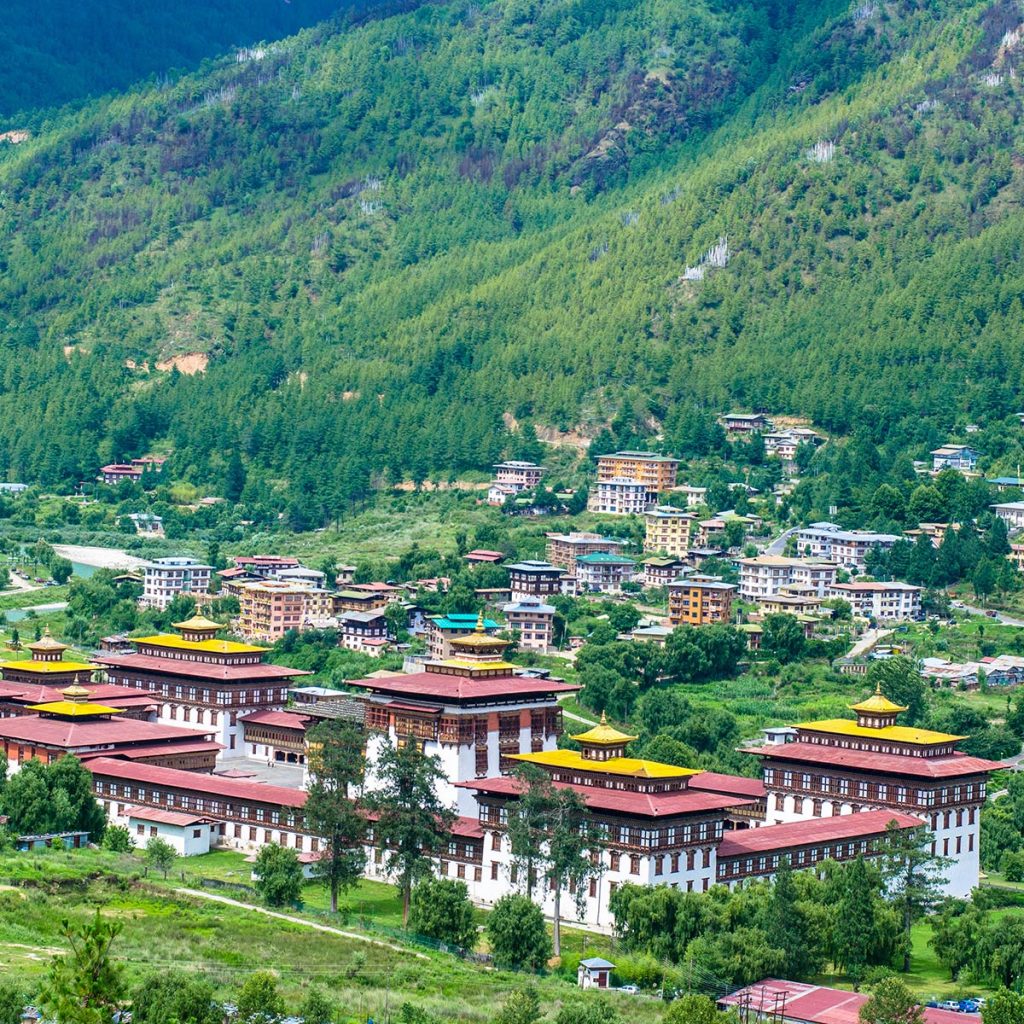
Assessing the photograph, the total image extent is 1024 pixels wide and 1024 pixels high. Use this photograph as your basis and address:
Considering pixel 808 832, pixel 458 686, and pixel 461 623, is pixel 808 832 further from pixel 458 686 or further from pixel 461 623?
pixel 461 623

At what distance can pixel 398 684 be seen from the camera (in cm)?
11162

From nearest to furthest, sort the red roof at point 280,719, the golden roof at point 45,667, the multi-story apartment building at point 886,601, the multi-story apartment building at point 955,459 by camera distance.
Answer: the red roof at point 280,719 → the golden roof at point 45,667 → the multi-story apartment building at point 886,601 → the multi-story apartment building at point 955,459

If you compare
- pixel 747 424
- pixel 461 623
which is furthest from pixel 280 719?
pixel 747 424

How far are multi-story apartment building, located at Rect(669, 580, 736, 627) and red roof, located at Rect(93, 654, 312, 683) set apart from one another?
96.4 feet

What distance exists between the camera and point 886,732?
111938 mm

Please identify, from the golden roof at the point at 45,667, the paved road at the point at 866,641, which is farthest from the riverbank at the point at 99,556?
the paved road at the point at 866,641

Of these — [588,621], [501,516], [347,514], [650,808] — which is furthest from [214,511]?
[650,808]

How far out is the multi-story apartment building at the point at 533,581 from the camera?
160875 millimetres

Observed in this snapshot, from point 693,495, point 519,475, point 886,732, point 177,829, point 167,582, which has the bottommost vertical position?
point 177,829

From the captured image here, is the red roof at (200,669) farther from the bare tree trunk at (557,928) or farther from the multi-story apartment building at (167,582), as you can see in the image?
the bare tree trunk at (557,928)

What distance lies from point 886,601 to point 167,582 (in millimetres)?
45545

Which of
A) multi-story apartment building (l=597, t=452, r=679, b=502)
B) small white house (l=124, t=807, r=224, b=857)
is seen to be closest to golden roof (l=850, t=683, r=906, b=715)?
small white house (l=124, t=807, r=224, b=857)

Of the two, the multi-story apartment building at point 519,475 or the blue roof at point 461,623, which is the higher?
the multi-story apartment building at point 519,475

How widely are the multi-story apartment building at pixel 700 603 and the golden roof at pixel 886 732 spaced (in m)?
38.9
